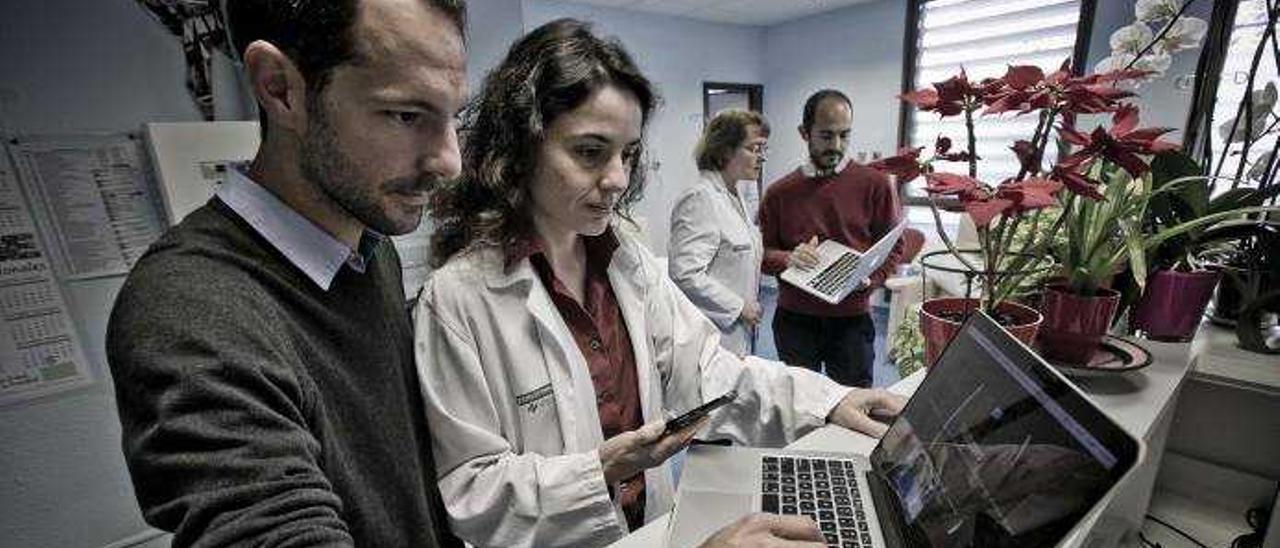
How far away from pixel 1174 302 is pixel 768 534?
0.97m

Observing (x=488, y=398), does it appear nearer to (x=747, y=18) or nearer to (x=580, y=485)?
(x=580, y=485)

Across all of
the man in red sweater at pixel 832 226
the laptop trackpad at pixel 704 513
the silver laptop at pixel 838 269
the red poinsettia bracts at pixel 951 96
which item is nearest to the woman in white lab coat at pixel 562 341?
the laptop trackpad at pixel 704 513

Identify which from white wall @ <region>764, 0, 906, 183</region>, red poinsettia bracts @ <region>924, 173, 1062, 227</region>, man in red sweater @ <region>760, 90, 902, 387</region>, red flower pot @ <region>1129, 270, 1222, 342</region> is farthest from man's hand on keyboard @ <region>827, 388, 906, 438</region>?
white wall @ <region>764, 0, 906, 183</region>

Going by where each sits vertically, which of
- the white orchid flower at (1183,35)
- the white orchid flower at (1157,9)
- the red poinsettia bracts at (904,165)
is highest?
the white orchid flower at (1157,9)

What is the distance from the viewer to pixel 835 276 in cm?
199

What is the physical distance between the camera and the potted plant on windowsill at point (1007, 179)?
0.71 m

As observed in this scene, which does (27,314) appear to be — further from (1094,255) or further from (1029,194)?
(1094,255)

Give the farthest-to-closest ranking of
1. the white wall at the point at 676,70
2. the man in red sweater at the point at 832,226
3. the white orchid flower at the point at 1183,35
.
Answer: the white wall at the point at 676,70, the man in red sweater at the point at 832,226, the white orchid flower at the point at 1183,35

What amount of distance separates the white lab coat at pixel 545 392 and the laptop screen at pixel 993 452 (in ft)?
0.81

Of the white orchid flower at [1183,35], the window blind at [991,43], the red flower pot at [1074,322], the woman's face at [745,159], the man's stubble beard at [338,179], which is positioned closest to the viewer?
the man's stubble beard at [338,179]

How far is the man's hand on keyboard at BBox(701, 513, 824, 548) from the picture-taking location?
0.56m

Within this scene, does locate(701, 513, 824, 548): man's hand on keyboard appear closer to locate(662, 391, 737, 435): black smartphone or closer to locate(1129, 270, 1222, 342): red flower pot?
locate(662, 391, 737, 435): black smartphone

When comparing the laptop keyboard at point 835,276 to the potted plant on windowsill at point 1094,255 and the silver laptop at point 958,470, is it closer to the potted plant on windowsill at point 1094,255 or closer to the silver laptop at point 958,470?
the potted plant on windowsill at point 1094,255

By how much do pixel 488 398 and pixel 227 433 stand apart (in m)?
0.35
